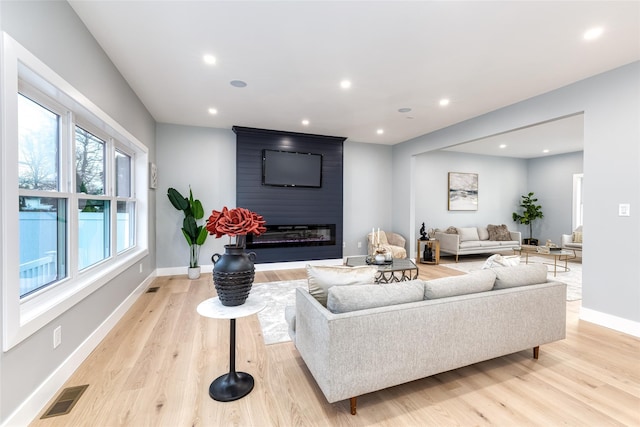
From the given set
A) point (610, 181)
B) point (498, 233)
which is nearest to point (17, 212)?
point (610, 181)

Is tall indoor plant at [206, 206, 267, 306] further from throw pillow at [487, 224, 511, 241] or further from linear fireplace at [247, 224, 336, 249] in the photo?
throw pillow at [487, 224, 511, 241]

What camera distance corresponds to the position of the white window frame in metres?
1.44

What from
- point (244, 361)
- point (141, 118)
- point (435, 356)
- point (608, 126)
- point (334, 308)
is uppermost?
point (141, 118)

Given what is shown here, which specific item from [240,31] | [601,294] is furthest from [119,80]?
[601,294]

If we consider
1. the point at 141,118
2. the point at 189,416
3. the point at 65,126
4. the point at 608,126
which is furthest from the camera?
the point at 141,118

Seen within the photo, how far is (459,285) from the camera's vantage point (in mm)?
2057

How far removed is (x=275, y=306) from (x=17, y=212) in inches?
101

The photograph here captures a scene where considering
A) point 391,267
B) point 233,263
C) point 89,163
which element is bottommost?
point 391,267

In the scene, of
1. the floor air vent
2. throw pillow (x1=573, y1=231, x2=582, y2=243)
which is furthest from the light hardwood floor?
throw pillow (x1=573, y1=231, x2=582, y2=243)

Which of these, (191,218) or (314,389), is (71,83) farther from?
(191,218)

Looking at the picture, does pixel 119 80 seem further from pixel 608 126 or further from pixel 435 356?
pixel 608 126

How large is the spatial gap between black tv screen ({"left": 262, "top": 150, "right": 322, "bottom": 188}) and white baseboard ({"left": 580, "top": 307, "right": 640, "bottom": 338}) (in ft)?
14.3

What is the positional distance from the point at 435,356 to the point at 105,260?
3324 mm

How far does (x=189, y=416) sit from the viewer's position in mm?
1693
